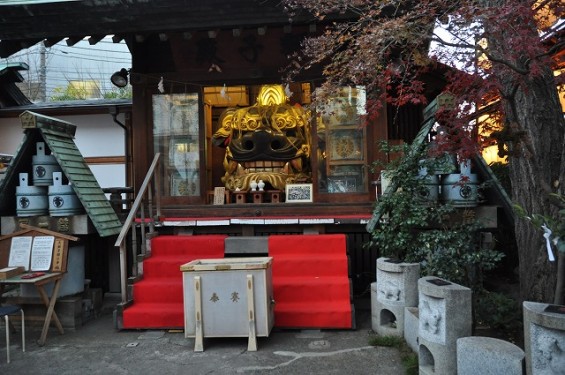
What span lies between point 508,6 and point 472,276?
11.1 ft

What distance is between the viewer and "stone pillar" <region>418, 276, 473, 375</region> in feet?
13.6

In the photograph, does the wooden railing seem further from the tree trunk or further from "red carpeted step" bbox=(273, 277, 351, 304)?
the tree trunk

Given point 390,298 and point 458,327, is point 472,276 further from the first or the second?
point 458,327

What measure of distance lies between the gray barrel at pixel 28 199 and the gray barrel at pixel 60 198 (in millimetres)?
228

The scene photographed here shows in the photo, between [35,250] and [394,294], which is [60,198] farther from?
[394,294]

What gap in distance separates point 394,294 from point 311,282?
4.20ft

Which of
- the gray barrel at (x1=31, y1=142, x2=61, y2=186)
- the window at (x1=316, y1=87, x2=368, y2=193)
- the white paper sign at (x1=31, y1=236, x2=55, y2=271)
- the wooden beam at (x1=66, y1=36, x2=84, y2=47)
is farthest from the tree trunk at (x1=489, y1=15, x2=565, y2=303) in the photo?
the wooden beam at (x1=66, y1=36, x2=84, y2=47)

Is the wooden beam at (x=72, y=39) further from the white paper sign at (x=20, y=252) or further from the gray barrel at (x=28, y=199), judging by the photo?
the white paper sign at (x=20, y=252)

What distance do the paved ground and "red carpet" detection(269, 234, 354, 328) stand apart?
198 mm

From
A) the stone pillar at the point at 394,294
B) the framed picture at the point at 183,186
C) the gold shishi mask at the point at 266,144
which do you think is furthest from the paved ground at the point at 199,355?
the gold shishi mask at the point at 266,144

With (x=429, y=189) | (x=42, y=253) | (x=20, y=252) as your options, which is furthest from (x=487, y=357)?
(x=20, y=252)

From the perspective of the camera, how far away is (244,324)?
5543 millimetres

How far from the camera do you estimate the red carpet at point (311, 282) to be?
6094 millimetres

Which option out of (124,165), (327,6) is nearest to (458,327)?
(327,6)
